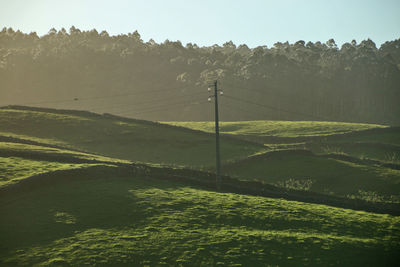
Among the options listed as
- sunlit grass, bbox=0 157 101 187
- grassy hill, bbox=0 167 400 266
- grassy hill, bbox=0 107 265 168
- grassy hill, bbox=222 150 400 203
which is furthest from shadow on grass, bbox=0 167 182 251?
grassy hill, bbox=0 107 265 168

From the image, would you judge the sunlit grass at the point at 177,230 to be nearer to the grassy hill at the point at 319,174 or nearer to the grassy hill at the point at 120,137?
the grassy hill at the point at 319,174

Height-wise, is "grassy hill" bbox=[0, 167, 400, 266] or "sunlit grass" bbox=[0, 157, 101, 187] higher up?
"sunlit grass" bbox=[0, 157, 101, 187]

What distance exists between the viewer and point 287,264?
30750 millimetres

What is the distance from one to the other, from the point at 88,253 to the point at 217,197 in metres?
17.6

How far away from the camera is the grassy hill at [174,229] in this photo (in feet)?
101

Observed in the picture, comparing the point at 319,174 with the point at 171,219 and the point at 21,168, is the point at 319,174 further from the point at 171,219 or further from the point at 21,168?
the point at 21,168

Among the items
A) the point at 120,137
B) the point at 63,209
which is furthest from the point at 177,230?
the point at 120,137

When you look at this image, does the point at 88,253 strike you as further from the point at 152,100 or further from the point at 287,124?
the point at 152,100

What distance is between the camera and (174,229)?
35.2 metres

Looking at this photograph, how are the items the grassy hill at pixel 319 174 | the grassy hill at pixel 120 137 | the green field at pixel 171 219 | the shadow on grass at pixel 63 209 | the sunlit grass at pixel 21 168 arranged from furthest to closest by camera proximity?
the grassy hill at pixel 120 137 < the grassy hill at pixel 319 174 < the sunlit grass at pixel 21 168 < the shadow on grass at pixel 63 209 < the green field at pixel 171 219

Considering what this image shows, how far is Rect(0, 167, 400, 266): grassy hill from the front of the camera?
30703 mm

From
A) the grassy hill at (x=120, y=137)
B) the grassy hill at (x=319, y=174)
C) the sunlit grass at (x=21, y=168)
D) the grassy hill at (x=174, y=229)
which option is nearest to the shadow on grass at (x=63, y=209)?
the grassy hill at (x=174, y=229)

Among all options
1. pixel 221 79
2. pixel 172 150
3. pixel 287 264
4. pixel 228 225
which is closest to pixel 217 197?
pixel 228 225

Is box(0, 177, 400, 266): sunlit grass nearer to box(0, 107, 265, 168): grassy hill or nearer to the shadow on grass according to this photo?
the shadow on grass
